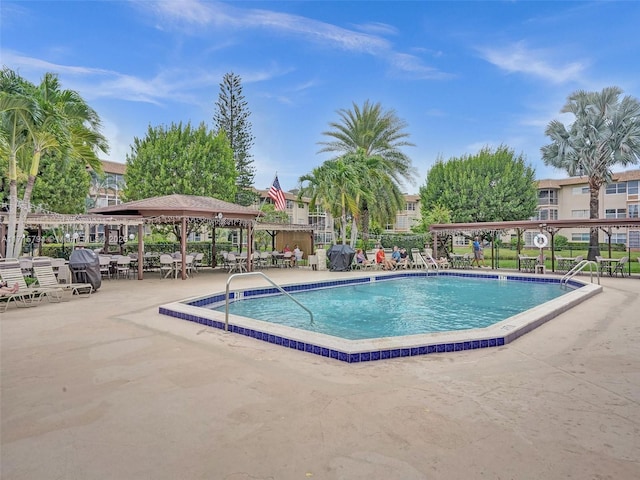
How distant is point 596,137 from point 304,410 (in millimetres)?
24827

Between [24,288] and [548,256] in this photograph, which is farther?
[548,256]

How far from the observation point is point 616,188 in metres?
35.8

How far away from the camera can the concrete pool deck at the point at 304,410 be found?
2.66 meters

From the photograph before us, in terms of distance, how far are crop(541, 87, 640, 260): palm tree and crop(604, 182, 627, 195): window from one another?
53.8 ft

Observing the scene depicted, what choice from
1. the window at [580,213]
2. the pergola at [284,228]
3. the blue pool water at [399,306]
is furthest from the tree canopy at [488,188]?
the blue pool water at [399,306]

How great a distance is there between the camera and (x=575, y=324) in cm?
730

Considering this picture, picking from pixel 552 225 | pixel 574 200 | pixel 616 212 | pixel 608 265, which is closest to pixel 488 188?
pixel 552 225

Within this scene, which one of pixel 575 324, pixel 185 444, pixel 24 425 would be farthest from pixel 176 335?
pixel 575 324

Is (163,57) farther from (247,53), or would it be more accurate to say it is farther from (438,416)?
(438,416)

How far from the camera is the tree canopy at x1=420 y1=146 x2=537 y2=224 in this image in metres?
28.7

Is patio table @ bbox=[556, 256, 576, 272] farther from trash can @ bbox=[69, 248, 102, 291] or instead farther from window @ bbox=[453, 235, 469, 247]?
window @ bbox=[453, 235, 469, 247]

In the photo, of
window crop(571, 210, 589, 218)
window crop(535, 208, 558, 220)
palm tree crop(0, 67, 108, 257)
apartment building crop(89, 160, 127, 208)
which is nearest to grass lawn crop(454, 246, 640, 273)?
window crop(535, 208, 558, 220)

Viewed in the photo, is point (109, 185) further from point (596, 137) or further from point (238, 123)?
point (596, 137)

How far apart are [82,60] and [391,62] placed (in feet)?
47.2
